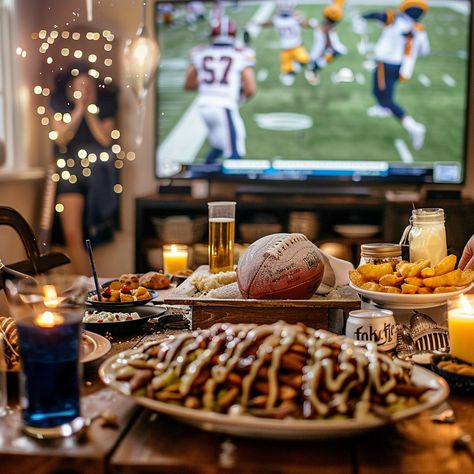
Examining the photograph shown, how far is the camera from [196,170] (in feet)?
16.0

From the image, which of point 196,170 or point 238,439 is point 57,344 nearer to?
point 238,439

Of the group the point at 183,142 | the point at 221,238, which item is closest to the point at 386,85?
the point at 183,142

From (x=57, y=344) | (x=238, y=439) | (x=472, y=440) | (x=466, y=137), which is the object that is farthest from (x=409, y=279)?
(x=466, y=137)

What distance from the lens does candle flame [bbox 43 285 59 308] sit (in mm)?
1149

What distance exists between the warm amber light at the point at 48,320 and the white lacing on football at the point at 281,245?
2.14 feet

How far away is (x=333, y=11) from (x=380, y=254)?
3.18 m

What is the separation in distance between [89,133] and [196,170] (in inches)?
28.2

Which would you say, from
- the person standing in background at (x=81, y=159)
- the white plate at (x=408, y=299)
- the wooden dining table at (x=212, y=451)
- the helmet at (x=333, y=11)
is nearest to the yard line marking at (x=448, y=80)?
the helmet at (x=333, y=11)

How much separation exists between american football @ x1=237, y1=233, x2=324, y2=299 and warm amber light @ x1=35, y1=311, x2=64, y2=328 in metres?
0.63

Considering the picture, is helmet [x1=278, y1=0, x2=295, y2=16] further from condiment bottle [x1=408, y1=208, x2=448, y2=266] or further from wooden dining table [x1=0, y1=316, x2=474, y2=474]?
wooden dining table [x1=0, y1=316, x2=474, y2=474]

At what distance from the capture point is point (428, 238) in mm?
1902

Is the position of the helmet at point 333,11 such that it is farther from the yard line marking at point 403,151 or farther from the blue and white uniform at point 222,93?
the yard line marking at point 403,151

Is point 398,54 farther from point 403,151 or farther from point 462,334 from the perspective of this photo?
point 462,334

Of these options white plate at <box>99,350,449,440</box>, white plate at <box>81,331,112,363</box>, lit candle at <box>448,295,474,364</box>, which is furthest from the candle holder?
lit candle at <box>448,295,474,364</box>
